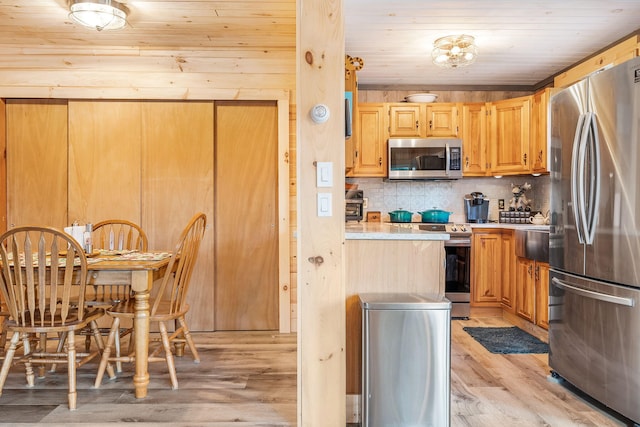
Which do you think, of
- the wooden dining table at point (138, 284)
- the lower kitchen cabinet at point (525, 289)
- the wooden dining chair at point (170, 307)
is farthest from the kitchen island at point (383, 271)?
the lower kitchen cabinet at point (525, 289)

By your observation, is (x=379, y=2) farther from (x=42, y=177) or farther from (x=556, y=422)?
(x=42, y=177)

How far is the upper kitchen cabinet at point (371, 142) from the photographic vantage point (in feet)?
14.9

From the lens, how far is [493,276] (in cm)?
419

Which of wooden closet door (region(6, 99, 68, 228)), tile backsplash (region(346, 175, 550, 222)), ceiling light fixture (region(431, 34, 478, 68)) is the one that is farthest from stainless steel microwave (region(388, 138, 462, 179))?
wooden closet door (region(6, 99, 68, 228))

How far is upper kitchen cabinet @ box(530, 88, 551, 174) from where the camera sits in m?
4.05

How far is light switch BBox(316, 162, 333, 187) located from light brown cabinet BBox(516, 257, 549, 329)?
2.36 metres

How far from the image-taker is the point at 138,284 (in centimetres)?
233

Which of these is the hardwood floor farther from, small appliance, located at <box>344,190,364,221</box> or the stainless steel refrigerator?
small appliance, located at <box>344,190,364,221</box>

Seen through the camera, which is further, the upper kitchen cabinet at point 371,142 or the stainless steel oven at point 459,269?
the upper kitchen cabinet at point 371,142

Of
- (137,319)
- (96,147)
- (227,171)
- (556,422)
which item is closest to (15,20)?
(96,147)

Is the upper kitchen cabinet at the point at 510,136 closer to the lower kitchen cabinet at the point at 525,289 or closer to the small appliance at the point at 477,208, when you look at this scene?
the small appliance at the point at 477,208

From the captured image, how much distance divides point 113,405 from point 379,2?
9.68ft

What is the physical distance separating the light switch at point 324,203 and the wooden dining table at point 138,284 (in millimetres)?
1038

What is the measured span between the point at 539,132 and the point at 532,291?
157 centimetres
